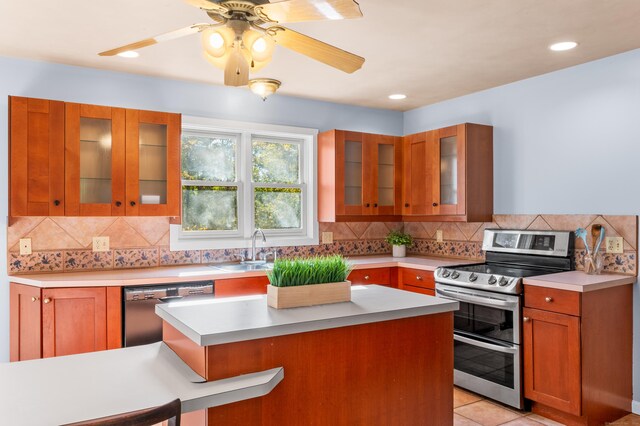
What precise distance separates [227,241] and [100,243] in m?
1.02

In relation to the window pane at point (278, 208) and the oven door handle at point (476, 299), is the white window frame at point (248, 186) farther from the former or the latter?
the oven door handle at point (476, 299)

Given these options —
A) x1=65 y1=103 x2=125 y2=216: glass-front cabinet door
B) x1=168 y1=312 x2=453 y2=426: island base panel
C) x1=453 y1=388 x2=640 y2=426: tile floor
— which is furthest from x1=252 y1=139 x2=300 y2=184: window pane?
x1=168 y1=312 x2=453 y2=426: island base panel

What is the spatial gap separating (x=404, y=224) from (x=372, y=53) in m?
2.43

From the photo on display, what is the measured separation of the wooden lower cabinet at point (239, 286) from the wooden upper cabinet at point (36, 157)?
1.22 meters

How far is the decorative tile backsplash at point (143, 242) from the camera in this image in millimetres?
3392

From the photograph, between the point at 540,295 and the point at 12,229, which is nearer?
the point at 540,295

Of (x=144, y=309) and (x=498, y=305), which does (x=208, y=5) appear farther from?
(x=498, y=305)

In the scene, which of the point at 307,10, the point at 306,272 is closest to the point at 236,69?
the point at 307,10

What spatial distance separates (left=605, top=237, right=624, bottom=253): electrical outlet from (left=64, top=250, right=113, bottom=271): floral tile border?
12.2 feet

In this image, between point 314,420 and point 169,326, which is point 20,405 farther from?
point 314,420

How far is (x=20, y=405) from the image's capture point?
4.50 feet

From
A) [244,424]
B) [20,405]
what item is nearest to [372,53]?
[244,424]

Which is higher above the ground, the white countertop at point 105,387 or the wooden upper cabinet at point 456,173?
the wooden upper cabinet at point 456,173

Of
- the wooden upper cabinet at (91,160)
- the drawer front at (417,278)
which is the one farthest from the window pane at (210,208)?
the drawer front at (417,278)
